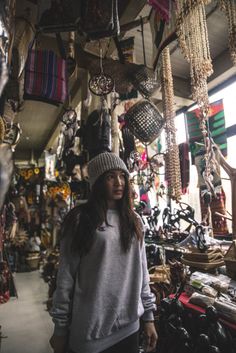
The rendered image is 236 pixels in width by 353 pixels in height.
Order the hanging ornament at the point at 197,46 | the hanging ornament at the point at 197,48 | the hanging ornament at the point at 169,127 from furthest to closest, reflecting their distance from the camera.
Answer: the hanging ornament at the point at 169,127
the hanging ornament at the point at 197,46
the hanging ornament at the point at 197,48

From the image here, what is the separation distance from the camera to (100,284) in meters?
1.13

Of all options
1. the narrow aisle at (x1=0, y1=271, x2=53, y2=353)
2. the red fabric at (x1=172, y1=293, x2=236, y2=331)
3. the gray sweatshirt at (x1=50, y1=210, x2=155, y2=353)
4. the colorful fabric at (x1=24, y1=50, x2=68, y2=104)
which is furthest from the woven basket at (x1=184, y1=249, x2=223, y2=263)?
the narrow aisle at (x1=0, y1=271, x2=53, y2=353)

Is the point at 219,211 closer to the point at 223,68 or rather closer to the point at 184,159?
the point at 184,159

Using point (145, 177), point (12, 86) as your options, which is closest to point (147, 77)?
point (12, 86)

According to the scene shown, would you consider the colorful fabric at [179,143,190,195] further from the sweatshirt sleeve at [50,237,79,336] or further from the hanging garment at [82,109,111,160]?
the sweatshirt sleeve at [50,237,79,336]

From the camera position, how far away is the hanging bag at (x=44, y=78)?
5.32 feet

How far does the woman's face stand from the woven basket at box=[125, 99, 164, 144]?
3.28ft

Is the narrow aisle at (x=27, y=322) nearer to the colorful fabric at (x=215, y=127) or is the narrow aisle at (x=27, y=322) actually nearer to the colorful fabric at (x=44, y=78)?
the colorful fabric at (x=44, y=78)

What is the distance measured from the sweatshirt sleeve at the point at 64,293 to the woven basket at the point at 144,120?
4.67 ft

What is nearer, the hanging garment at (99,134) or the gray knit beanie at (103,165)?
the gray knit beanie at (103,165)

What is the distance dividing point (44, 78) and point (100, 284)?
1.34 meters

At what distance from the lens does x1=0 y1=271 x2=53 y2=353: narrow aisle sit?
9.43 feet

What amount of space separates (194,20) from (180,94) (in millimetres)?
2982

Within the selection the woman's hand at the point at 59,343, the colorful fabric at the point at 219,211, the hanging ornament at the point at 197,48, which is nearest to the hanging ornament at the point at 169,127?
the hanging ornament at the point at 197,48
